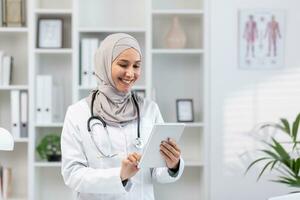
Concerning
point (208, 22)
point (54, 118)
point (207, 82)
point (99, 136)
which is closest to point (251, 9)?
point (208, 22)

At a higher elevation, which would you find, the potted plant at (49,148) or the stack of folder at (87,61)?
the stack of folder at (87,61)

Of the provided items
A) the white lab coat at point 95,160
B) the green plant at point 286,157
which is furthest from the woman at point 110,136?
the green plant at point 286,157

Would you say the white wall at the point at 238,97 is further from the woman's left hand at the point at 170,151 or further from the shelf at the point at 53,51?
the woman's left hand at the point at 170,151

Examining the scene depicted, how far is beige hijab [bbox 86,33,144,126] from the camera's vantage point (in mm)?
1912

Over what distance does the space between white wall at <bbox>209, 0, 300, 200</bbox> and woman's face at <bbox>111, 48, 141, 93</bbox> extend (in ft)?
4.92

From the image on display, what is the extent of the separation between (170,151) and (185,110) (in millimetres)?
1688

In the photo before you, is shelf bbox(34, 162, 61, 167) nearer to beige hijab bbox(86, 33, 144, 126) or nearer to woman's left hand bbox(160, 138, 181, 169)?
beige hijab bbox(86, 33, 144, 126)

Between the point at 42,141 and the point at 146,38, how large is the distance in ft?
3.22

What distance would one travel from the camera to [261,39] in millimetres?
3342

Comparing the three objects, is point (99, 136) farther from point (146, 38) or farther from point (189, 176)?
point (189, 176)

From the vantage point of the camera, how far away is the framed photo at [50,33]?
344 centimetres

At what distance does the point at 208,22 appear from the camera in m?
3.34

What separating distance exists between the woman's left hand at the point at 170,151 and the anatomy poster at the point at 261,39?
1.64m

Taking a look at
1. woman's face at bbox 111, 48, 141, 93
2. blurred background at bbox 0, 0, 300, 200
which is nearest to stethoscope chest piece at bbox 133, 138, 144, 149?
woman's face at bbox 111, 48, 141, 93
